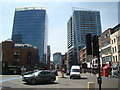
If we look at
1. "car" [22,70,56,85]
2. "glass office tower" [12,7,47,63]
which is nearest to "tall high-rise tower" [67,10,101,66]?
"car" [22,70,56,85]

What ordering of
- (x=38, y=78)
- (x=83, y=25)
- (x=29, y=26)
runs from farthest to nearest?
1. (x=29, y=26)
2. (x=83, y=25)
3. (x=38, y=78)

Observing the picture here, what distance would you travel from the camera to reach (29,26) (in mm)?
132750

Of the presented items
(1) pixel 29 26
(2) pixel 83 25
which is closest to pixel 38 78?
(2) pixel 83 25

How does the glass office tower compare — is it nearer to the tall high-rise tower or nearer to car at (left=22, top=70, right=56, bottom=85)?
the tall high-rise tower

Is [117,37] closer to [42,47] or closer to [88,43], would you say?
[88,43]

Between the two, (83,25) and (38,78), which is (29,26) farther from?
(38,78)

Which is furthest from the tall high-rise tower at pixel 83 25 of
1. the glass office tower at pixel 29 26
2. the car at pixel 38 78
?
the glass office tower at pixel 29 26

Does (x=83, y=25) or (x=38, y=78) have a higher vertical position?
(x=83, y=25)

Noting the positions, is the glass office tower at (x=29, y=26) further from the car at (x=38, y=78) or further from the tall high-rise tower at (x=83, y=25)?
the car at (x=38, y=78)

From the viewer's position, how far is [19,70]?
60.2 metres

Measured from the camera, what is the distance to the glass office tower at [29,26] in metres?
132

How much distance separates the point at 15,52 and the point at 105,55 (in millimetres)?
57895

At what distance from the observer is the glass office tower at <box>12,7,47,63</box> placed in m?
132

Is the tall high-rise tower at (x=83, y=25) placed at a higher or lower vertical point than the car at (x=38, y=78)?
higher
